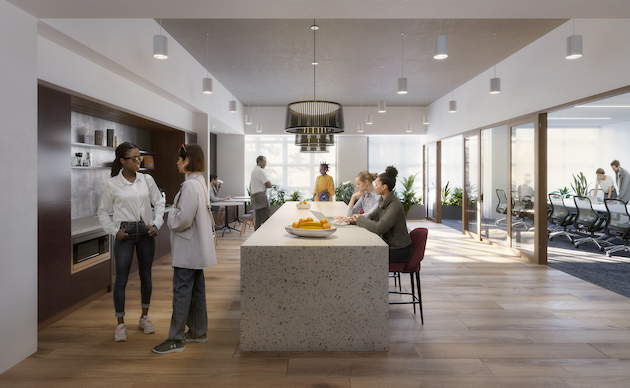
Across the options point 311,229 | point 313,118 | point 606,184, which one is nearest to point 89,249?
point 311,229

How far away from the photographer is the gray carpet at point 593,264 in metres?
4.66

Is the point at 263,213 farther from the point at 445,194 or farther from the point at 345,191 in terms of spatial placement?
the point at 445,194

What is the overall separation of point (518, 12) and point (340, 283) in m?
2.40

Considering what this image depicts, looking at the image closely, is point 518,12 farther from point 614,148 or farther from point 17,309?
point 614,148

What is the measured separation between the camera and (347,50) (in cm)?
588

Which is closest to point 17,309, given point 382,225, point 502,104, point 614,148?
point 382,225

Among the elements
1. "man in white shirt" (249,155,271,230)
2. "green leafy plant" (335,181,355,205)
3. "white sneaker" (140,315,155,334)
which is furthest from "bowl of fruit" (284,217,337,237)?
"green leafy plant" (335,181,355,205)

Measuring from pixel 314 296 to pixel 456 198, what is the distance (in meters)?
9.53

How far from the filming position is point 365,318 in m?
2.70

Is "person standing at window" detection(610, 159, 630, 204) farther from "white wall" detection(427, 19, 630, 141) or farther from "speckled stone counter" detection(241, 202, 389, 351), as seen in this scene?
"speckled stone counter" detection(241, 202, 389, 351)

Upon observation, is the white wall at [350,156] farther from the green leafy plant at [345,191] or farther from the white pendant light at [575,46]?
the white pendant light at [575,46]

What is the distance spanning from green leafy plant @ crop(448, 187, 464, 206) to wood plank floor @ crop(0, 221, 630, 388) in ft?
22.8

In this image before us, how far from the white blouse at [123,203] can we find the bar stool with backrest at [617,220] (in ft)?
21.1

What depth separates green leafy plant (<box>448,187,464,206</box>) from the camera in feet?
36.5
